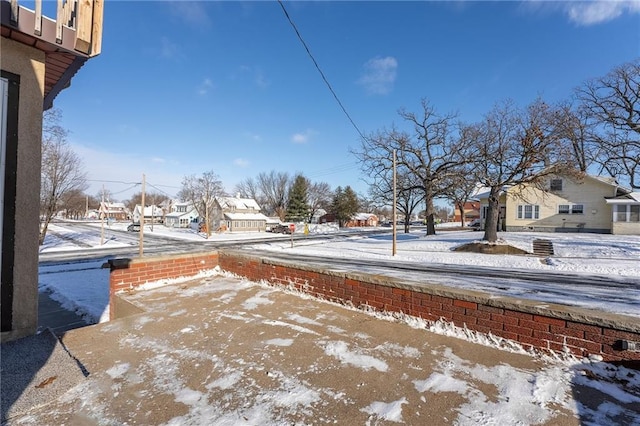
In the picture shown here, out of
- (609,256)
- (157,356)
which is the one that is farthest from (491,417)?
(609,256)

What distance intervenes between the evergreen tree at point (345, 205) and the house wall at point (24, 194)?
63.1 meters

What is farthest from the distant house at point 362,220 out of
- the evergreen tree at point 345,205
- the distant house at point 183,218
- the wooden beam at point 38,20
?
the wooden beam at point 38,20

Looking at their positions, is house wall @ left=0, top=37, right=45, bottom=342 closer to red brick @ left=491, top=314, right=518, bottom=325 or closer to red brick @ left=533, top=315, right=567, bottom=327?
red brick @ left=491, top=314, right=518, bottom=325

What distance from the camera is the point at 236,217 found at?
48.5 meters

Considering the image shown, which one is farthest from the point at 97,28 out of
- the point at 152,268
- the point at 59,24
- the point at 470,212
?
the point at 470,212

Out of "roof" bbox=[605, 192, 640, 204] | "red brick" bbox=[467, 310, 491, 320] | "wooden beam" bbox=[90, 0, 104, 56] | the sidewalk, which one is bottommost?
the sidewalk

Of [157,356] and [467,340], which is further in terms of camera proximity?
[467,340]

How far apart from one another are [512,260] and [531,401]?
14706 mm

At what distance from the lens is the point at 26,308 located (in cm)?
330

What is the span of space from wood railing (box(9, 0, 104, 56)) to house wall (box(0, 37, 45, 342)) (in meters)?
0.42

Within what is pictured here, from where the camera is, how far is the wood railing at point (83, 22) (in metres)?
3.38

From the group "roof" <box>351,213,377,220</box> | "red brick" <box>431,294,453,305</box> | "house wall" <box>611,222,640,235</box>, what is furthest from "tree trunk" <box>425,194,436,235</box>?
"roof" <box>351,213,377,220</box>

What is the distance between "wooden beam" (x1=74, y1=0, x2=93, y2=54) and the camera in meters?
3.46

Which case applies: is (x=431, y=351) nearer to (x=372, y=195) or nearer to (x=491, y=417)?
(x=491, y=417)
